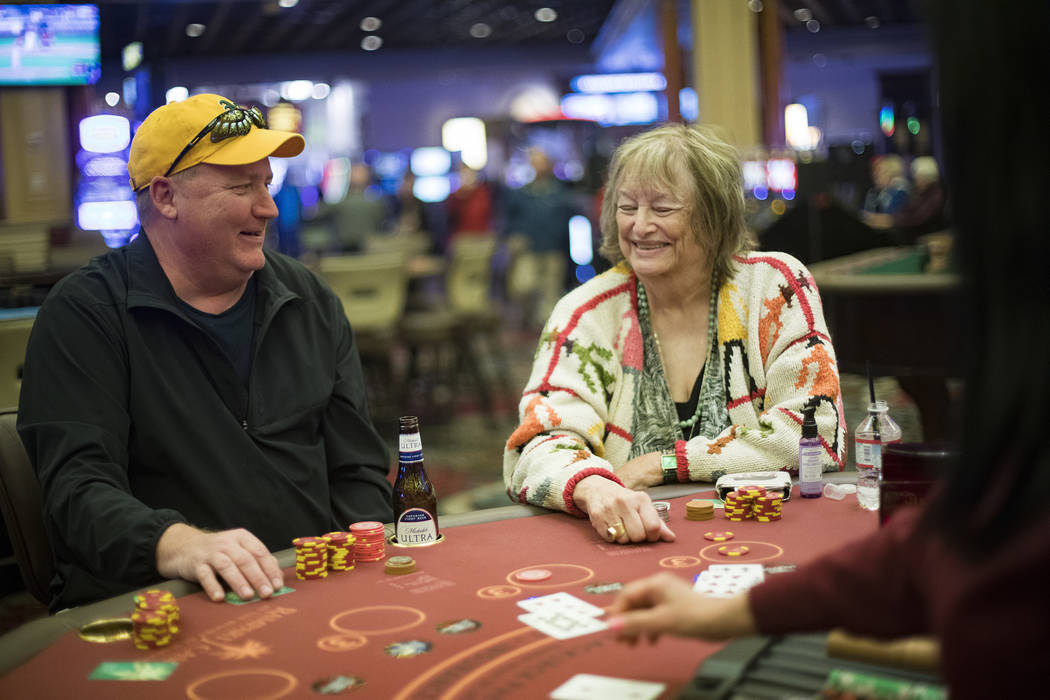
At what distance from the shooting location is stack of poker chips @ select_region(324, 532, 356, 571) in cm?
171

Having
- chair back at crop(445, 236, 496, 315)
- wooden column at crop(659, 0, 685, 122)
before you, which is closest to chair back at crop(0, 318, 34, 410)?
chair back at crop(445, 236, 496, 315)

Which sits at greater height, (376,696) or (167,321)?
(167,321)

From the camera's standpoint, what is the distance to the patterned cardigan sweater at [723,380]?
2211 mm

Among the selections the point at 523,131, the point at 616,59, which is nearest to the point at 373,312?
the point at 523,131

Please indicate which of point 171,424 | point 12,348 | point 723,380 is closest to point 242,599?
point 171,424

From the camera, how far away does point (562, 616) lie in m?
1.44

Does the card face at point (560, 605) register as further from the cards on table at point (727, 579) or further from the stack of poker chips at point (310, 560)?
the stack of poker chips at point (310, 560)

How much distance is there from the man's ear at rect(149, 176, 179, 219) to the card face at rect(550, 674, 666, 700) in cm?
140

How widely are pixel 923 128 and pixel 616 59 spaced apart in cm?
880

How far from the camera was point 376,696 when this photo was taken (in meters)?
1.21

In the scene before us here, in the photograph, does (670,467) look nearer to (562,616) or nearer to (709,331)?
(709,331)

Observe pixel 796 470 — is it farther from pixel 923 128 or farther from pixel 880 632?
pixel 923 128

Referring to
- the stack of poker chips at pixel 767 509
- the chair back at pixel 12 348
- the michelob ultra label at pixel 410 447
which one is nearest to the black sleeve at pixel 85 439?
the michelob ultra label at pixel 410 447

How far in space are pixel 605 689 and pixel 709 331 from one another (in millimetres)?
1327
